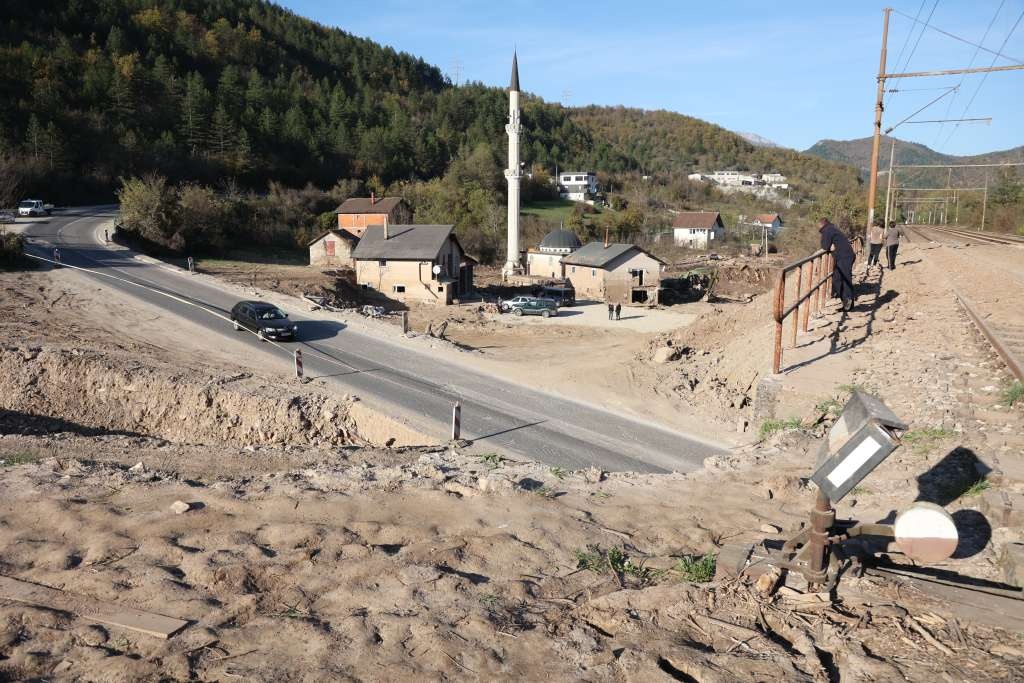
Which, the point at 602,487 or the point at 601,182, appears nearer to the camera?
the point at 602,487

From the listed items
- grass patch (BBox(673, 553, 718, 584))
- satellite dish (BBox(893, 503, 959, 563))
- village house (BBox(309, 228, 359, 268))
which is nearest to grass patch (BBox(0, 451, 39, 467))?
grass patch (BBox(673, 553, 718, 584))

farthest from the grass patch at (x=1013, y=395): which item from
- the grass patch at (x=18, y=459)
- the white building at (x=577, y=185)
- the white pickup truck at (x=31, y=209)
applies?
the white building at (x=577, y=185)

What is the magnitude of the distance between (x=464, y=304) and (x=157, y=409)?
87.6ft

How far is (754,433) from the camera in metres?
13.6

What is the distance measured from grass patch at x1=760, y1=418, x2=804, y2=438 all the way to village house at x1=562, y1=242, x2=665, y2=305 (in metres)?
38.6

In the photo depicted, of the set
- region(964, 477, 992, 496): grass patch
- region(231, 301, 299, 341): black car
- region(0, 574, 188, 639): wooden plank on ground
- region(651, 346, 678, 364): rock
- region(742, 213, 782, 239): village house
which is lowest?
region(651, 346, 678, 364): rock

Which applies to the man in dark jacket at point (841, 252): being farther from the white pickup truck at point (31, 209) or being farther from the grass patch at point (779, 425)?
the white pickup truck at point (31, 209)

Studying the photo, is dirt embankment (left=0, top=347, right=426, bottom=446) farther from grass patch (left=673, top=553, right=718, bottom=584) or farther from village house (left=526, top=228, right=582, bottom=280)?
village house (left=526, top=228, right=582, bottom=280)

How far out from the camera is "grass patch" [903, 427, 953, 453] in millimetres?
8633

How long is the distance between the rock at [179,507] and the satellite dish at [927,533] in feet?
24.6

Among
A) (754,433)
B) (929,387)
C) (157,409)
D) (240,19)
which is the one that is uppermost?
(240,19)

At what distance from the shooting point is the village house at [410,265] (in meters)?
43.3

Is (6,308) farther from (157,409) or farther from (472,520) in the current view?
(472,520)

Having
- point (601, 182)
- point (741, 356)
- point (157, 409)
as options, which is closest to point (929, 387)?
point (741, 356)
